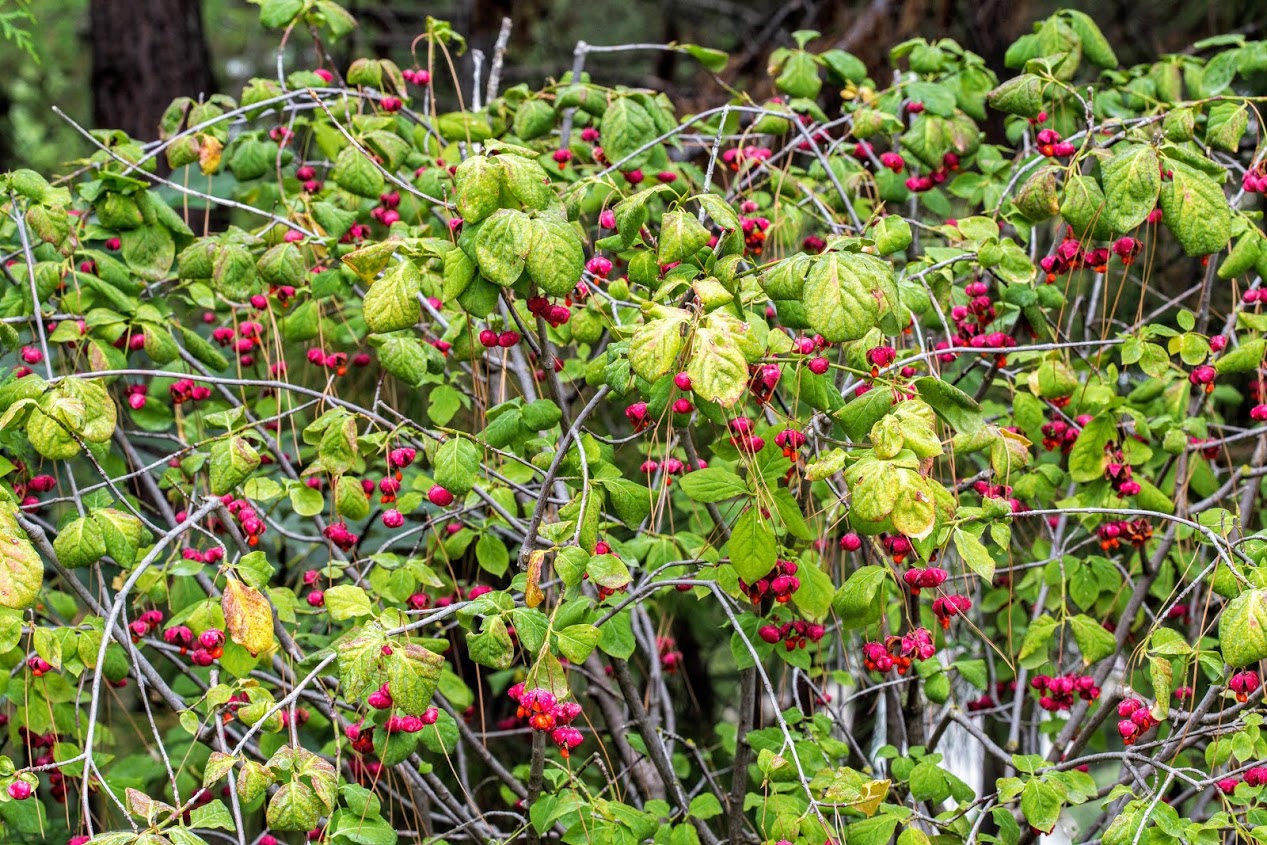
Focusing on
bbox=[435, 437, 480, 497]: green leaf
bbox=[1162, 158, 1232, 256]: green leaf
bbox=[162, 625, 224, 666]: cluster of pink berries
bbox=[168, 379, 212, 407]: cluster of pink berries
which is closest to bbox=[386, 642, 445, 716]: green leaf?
bbox=[435, 437, 480, 497]: green leaf

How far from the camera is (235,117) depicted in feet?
9.00

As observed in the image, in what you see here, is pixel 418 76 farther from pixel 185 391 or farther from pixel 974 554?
pixel 974 554

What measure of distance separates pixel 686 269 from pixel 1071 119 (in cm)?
128

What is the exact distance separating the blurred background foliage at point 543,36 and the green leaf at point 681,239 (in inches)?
66.8

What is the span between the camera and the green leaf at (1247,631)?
1.54 meters

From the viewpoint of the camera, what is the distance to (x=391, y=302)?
173 cm

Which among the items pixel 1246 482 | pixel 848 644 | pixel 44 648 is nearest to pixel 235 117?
pixel 44 648

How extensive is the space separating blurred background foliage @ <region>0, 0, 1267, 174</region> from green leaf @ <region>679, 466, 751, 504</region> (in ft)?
5.66

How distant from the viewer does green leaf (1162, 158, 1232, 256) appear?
1.89 meters

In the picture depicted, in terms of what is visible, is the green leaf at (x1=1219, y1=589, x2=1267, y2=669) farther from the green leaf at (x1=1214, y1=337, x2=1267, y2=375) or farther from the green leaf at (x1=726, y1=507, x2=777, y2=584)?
the green leaf at (x1=1214, y1=337, x2=1267, y2=375)

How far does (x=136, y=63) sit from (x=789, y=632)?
13.3ft

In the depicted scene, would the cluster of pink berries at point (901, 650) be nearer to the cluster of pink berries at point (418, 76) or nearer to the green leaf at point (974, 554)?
the green leaf at point (974, 554)

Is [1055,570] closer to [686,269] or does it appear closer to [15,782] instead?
[686,269]

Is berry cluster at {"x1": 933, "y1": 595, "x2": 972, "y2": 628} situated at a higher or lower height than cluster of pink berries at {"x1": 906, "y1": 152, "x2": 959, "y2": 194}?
lower
